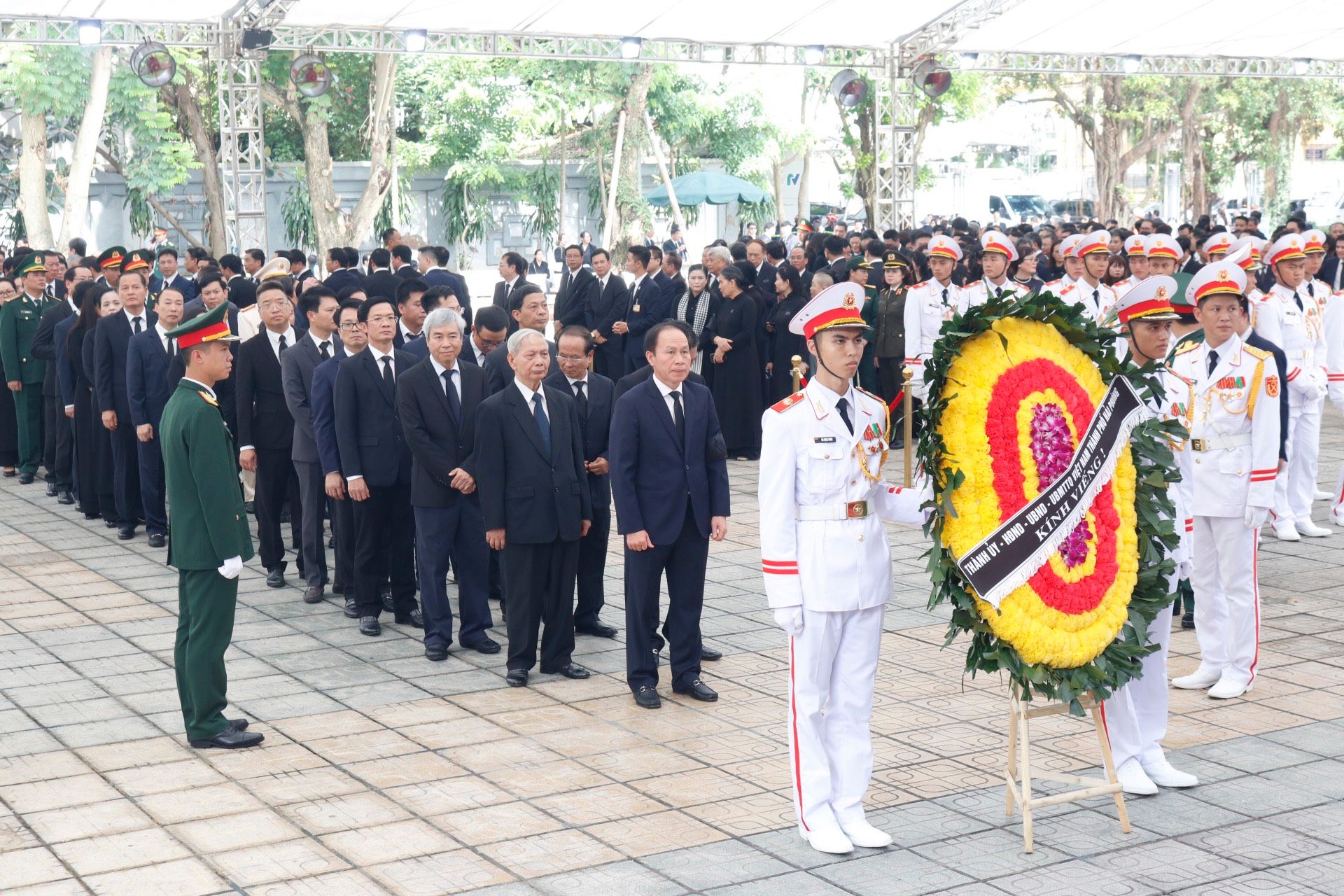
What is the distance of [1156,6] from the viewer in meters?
19.2

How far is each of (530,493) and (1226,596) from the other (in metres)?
3.15

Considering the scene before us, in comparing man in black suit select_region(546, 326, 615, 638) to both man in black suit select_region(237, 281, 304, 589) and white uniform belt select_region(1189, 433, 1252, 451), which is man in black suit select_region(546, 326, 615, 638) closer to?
man in black suit select_region(237, 281, 304, 589)

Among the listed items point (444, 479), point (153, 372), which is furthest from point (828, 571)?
point (153, 372)

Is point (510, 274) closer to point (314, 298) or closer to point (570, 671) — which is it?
point (314, 298)

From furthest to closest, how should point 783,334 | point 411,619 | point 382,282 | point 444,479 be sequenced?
point 783,334 → point 382,282 → point 411,619 → point 444,479

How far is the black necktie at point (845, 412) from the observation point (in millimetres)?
5242

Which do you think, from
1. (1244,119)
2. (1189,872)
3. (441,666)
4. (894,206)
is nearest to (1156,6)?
(894,206)

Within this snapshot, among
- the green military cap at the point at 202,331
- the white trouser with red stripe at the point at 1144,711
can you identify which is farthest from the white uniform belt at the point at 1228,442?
the green military cap at the point at 202,331

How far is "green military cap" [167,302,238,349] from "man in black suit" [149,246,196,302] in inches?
281

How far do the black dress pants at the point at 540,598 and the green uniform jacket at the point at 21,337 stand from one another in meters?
7.33

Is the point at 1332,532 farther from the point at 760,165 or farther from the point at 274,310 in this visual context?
the point at 760,165

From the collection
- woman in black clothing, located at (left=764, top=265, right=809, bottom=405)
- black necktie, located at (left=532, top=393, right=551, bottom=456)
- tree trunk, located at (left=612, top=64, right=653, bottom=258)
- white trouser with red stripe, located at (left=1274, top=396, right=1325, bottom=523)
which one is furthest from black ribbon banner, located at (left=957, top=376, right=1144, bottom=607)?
tree trunk, located at (left=612, top=64, right=653, bottom=258)

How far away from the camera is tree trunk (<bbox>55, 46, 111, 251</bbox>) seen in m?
23.1

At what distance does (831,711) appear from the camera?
5.21m
